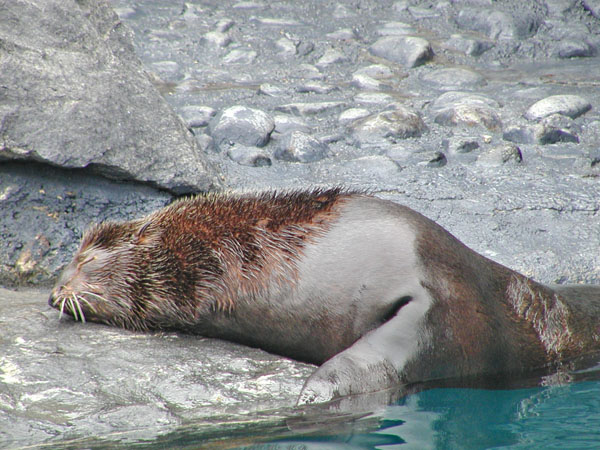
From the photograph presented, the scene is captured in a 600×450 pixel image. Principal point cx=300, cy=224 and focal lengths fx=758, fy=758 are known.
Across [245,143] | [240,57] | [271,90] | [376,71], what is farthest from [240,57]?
[245,143]

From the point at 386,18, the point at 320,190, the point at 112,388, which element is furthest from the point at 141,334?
the point at 386,18

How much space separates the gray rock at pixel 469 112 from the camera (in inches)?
317

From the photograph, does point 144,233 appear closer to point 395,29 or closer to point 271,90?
point 271,90

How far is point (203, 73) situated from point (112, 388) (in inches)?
270

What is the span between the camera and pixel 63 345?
13.6 feet

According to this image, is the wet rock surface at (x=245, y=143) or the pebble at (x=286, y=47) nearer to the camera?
the wet rock surface at (x=245, y=143)

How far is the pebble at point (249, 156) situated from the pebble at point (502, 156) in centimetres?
206

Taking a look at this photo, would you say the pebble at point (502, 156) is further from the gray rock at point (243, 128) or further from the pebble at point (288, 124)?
the gray rock at point (243, 128)

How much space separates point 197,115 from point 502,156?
10.7 ft

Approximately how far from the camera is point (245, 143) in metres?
7.65

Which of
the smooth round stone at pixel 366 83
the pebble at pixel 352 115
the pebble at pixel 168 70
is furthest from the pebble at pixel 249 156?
the pebble at pixel 168 70

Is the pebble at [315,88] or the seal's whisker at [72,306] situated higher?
the pebble at [315,88]

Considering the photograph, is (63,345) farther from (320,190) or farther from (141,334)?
(320,190)

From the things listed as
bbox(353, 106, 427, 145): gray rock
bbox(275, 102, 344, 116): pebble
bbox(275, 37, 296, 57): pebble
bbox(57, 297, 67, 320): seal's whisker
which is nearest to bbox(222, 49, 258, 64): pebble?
bbox(275, 37, 296, 57): pebble
